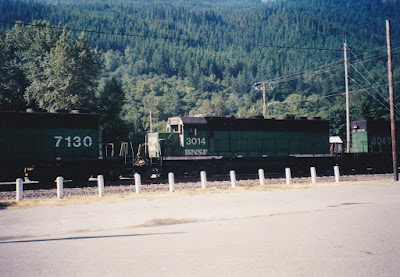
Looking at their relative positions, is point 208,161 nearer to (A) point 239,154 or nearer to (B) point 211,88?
(A) point 239,154

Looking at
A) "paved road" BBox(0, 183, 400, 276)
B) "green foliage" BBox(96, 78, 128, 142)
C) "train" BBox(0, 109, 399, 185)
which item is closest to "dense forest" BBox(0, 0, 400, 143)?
"green foliage" BBox(96, 78, 128, 142)

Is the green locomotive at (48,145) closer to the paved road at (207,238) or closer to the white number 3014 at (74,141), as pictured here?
the white number 3014 at (74,141)

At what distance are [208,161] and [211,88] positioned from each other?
131404mm

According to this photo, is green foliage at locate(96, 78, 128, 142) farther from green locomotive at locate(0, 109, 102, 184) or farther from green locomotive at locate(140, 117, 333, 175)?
green locomotive at locate(0, 109, 102, 184)

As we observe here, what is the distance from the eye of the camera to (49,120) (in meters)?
18.1

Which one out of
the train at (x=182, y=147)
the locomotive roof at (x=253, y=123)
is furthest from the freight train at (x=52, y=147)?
the locomotive roof at (x=253, y=123)

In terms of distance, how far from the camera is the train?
17.4m

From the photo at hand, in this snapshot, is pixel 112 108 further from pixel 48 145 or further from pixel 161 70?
pixel 161 70

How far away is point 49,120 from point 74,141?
1592mm

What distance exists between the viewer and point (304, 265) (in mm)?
5043

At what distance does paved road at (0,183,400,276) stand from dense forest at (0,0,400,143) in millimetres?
27870

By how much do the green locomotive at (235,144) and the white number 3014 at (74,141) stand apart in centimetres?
343

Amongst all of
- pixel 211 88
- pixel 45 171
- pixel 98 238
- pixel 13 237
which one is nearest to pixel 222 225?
pixel 98 238

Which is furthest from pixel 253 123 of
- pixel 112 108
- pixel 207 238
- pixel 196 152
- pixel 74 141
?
pixel 112 108
